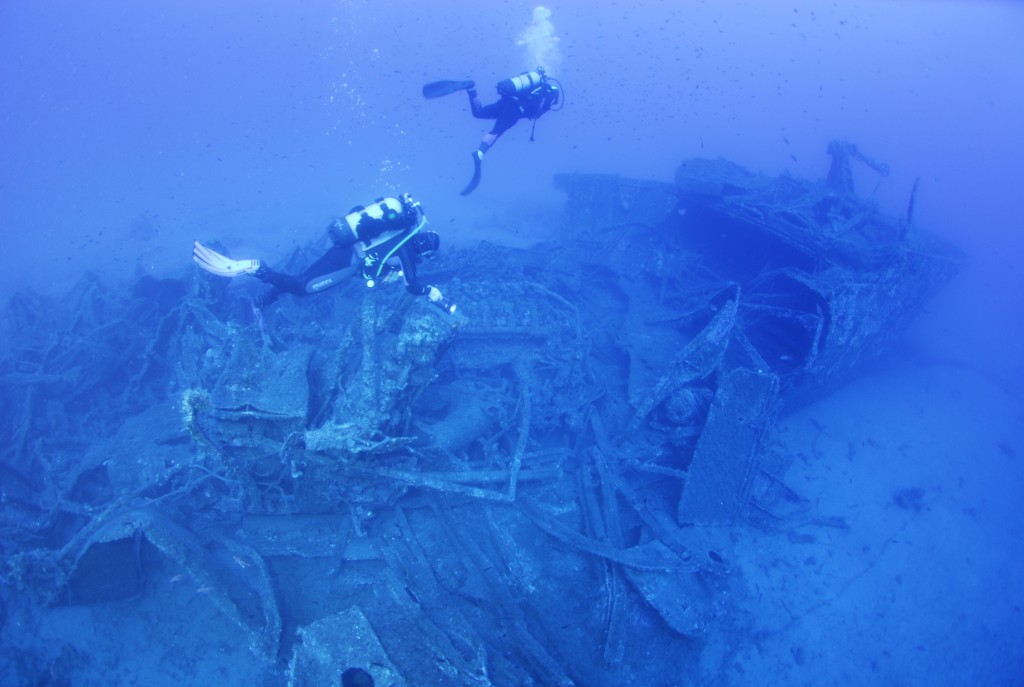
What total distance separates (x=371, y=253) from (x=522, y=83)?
564 cm

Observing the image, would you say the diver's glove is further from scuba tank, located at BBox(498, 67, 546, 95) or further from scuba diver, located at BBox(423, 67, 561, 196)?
scuba tank, located at BBox(498, 67, 546, 95)

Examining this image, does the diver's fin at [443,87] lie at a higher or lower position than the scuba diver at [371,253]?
higher

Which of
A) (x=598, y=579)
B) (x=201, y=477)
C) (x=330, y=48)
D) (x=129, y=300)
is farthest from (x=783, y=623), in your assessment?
(x=330, y=48)

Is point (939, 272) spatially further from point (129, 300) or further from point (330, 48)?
point (330, 48)

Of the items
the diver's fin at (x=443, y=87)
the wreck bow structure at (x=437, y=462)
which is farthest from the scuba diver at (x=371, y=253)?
the diver's fin at (x=443, y=87)

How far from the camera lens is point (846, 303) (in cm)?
766

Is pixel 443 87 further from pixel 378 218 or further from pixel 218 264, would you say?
pixel 218 264

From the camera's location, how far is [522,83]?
30.2 feet

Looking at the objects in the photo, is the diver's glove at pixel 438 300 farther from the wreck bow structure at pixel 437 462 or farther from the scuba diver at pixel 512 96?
the scuba diver at pixel 512 96

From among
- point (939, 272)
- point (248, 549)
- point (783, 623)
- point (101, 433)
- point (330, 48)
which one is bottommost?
point (783, 623)

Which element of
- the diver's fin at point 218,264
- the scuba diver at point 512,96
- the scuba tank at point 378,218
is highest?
the scuba diver at point 512,96

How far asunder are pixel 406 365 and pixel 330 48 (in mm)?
147393

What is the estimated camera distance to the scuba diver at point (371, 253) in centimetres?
563

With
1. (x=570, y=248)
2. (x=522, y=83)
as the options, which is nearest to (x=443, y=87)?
(x=522, y=83)
